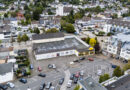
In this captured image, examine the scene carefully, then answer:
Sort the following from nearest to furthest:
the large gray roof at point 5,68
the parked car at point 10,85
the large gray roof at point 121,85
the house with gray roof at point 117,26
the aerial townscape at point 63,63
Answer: the large gray roof at point 121,85 < the aerial townscape at point 63,63 < the parked car at point 10,85 < the large gray roof at point 5,68 < the house with gray roof at point 117,26

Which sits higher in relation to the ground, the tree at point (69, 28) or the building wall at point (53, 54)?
the tree at point (69, 28)

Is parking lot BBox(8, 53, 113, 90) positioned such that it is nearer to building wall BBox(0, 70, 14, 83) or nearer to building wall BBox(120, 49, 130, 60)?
building wall BBox(0, 70, 14, 83)

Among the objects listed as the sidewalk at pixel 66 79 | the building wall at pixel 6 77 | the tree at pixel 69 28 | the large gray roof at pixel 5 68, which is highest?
the tree at pixel 69 28

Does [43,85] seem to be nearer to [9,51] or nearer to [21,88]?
[21,88]

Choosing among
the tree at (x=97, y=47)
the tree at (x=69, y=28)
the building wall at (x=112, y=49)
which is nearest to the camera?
the building wall at (x=112, y=49)

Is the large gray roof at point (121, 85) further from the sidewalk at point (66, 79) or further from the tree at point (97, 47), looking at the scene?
the tree at point (97, 47)

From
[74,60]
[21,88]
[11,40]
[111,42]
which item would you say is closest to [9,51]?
[11,40]

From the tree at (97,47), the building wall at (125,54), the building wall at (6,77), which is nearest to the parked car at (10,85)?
the building wall at (6,77)
